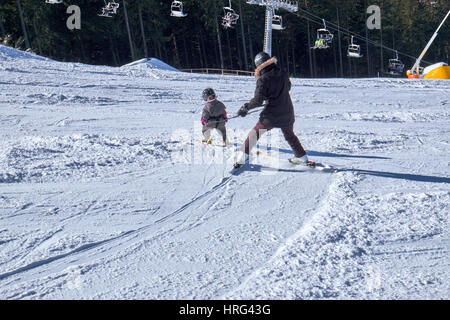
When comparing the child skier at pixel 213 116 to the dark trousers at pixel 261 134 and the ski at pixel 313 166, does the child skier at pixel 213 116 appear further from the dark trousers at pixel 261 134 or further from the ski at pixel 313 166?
the dark trousers at pixel 261 134

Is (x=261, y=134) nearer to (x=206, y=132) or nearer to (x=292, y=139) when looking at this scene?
(x=292, y=139)

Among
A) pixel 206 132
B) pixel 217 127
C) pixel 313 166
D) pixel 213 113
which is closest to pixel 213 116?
pixel 213 113

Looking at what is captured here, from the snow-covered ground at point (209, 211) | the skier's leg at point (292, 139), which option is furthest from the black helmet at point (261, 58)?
the snow-covered ground at point (209, 211)

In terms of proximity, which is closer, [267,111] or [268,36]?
[267,111]

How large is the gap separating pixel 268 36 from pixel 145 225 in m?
20.9

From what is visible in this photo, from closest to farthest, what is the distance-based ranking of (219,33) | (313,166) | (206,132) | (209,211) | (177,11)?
(209,211) < (313,166) < (206,132) < (177,11) < (219,33)

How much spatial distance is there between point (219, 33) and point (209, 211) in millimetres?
36697

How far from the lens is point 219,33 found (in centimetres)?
3878

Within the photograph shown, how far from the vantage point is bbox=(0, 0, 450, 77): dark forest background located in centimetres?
3347

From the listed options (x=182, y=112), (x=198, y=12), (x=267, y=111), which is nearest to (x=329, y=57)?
(x=198, y=12)

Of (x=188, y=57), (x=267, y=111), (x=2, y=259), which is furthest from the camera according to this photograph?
(x=188, y=57)

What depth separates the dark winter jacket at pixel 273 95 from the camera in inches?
199

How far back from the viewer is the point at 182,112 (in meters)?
9.30
